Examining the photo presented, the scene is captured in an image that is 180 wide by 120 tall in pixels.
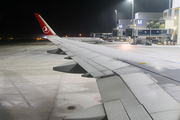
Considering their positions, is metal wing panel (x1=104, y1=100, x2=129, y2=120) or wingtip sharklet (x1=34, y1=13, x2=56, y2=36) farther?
wingtip sharklet (x1=34, y1=13, x2=56, y2=36)

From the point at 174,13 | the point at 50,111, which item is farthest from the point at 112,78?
the point at 174,13

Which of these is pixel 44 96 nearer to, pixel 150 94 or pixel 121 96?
pixel 121 96

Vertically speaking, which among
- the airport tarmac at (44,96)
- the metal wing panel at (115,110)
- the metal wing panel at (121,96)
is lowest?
the airport tarmac at (44,96)

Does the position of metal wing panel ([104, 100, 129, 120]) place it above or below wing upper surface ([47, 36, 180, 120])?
below

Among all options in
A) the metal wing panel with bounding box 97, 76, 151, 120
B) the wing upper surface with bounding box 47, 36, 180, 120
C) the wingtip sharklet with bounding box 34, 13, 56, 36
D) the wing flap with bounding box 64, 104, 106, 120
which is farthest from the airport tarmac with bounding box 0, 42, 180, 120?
the wingtip sharklet with bounding box 34, 13, 56, 36

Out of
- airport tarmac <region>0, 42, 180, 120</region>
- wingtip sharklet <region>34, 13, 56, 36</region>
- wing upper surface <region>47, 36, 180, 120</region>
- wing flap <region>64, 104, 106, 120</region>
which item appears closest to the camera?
wing upper surface <region>47, 36, 180, 120</region>

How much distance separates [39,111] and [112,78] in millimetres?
3191

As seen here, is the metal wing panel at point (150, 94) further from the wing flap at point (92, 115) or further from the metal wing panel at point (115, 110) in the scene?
the wing flap at point (92, 115)

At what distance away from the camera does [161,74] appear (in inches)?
113

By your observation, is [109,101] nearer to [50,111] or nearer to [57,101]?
[50,111]

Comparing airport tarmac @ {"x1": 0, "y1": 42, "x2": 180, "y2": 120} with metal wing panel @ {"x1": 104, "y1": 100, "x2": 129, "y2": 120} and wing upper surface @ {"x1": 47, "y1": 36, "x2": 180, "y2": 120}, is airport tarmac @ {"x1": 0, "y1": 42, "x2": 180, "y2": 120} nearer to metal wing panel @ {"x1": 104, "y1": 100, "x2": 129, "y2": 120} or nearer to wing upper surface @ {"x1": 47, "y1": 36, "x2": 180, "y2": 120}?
wing upper surface @ {"x1": 47, "y1": 36, "x2": 180, "y2": 120}

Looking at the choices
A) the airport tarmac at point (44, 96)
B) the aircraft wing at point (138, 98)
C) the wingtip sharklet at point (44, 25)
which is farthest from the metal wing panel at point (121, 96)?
the wingtip sharklet at point (44, 25)

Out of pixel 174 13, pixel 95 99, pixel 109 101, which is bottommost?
pixel 95 99

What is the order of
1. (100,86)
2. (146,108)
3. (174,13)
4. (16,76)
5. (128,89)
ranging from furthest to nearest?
(174,13), (16,76), (100,86), (128,89), (146,108)
